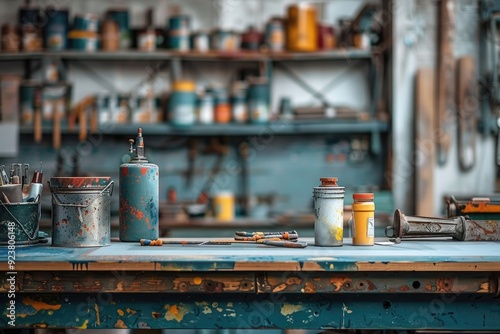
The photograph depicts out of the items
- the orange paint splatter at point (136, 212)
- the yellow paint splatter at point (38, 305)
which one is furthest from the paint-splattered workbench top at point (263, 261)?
the orange paint splatter at point (136, 212)

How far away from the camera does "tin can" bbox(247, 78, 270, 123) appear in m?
5.23

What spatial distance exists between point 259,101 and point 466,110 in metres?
1.44

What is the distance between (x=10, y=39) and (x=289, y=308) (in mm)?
3878

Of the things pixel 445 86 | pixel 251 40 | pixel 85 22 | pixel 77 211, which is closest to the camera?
pixel 77 211

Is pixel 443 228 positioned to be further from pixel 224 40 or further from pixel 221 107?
pixel 224 40

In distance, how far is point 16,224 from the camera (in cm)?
249

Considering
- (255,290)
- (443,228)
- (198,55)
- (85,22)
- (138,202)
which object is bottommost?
(255,290)

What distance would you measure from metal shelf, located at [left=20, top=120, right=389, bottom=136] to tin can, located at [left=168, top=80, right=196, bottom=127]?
54 millimetres

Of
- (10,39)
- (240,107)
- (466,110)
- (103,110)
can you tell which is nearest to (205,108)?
(240,107)

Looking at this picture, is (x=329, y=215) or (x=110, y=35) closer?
(x=329, y=215)

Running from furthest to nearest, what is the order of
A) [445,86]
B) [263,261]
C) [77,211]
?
1. [445,86]
2. [77,211]
3. [263,261]

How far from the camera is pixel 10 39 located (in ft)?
17.5

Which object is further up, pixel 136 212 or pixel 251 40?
pixel 251 40

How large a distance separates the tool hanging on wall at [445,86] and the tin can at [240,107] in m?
1.35
